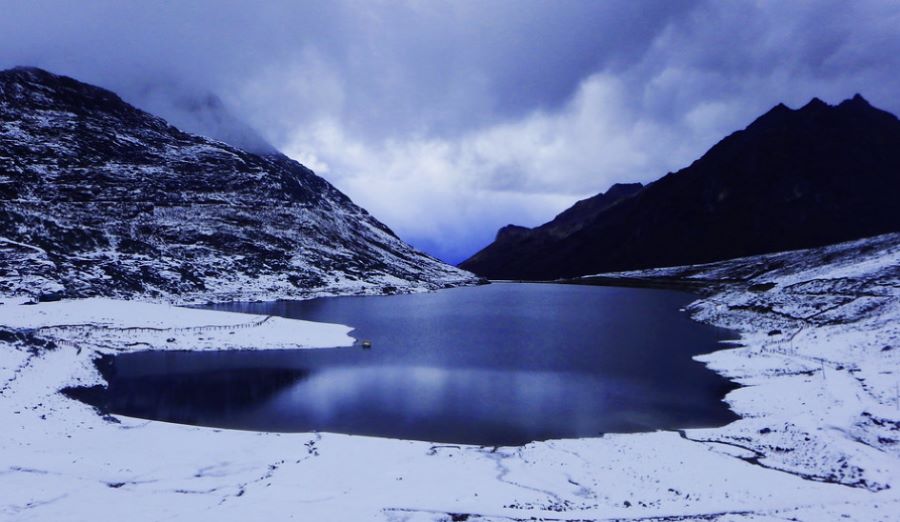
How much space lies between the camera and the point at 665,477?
74.5 ft

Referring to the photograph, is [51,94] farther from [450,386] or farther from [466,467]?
[466,467]

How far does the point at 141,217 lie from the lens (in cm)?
13375

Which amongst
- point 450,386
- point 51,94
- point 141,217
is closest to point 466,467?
point 450,386

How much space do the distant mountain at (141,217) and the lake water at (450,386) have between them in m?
50.6

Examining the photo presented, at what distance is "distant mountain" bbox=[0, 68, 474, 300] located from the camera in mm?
98812

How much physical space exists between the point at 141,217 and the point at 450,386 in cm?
12380

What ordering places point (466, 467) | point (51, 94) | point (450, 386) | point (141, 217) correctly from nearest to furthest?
point (466, 467) → point (450, 386) → point (141, 217) → point (51, 94)

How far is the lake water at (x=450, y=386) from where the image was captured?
3103cm

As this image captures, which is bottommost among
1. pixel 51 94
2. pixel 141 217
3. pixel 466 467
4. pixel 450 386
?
pixel 466 467

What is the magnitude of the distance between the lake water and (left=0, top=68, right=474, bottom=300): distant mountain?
50565 mm

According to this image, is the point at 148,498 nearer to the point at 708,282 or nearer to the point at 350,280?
the point at 350,280

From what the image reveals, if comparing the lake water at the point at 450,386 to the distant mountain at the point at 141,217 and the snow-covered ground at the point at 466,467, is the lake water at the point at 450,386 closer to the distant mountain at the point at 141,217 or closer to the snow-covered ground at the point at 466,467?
the snow-covered ground at the point at 466,467

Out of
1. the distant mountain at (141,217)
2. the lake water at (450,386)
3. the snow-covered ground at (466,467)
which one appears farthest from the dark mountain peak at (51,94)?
the snow-covered ground at (466,467)

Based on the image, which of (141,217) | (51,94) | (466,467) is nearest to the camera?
(466,467)
